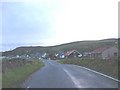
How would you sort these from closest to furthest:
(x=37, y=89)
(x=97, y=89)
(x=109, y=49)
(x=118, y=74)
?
1. (x=97, y=89)
2. (x=37, y=89)
3. (x=118, y=74)
4. (x=109, y=49)

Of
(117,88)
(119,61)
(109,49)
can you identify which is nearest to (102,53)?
(109,49)

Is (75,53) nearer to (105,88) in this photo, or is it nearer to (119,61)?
(119,61)

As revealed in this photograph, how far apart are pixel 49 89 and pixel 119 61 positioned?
16.6 meters

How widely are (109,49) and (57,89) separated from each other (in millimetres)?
87682

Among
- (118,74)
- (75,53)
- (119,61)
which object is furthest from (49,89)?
(75,53)

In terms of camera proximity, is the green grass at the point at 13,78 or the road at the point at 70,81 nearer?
the road at the point at 70,81

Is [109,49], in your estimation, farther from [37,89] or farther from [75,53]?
[37,89]

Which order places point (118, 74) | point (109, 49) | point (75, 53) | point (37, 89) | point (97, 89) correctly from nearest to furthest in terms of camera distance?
point (97, 89) → point (37, 89) → point (118, 74) → point (109, 49) → point (75, 53)

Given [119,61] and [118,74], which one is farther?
[119,61]

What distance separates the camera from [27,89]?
16516mm

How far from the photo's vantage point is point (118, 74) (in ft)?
83.9

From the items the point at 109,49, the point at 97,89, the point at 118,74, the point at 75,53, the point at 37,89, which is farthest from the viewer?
the point at 75,53

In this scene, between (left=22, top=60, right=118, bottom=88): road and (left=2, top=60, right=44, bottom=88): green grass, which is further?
(left=2, top=60, right=44, bottom=88): green grass

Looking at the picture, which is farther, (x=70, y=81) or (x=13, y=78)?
(x=13, y=78)
